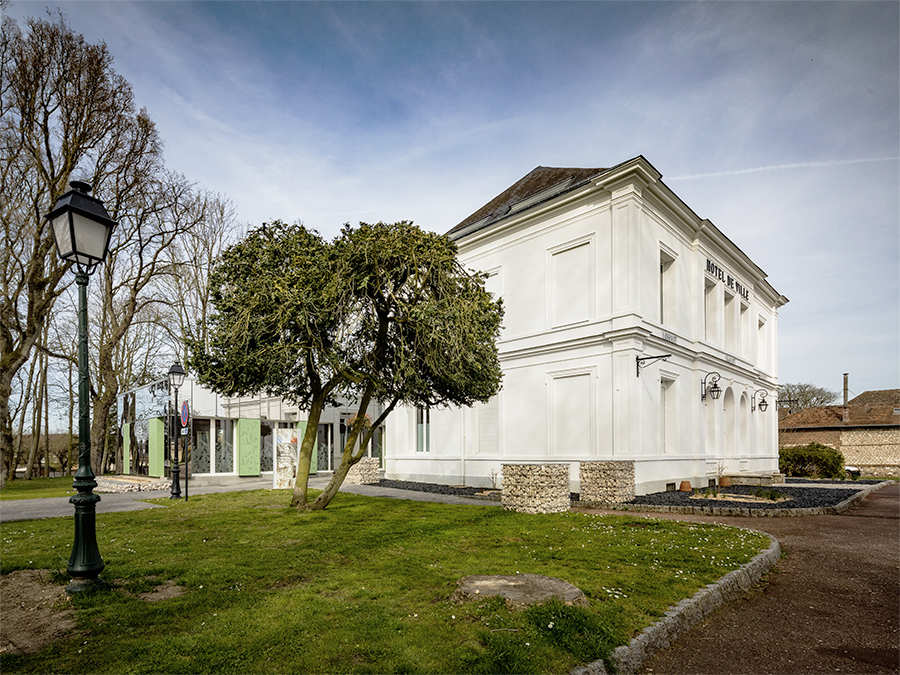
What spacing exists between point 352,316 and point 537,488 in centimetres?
568

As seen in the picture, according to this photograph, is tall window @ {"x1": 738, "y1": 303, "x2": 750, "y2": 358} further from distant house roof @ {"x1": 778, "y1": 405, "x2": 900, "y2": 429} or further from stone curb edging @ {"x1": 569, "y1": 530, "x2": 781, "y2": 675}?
stone curb edging @ {"x1": 569, "y1": 530, "x2": 781, "y2": 675}

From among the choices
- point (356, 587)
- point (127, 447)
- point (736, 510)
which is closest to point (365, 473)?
point (736, 510)

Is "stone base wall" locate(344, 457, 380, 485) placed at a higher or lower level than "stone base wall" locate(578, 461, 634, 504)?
lower

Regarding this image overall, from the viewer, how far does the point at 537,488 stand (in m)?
12.4

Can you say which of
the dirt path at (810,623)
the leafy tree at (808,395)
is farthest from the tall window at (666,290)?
the leafy tree at (808,395)

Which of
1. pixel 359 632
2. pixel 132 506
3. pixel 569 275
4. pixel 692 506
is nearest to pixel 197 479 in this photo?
pixel 132 506

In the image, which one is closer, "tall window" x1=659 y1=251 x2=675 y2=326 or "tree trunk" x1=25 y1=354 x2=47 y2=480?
"tall window" x1=659 y1=251 x2=675 y2=326

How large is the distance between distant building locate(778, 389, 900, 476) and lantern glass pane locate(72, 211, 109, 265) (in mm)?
46161

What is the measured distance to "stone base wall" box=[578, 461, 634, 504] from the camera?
582 inches

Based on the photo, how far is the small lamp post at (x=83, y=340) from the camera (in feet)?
18.3

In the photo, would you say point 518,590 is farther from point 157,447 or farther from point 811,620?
point 157,447

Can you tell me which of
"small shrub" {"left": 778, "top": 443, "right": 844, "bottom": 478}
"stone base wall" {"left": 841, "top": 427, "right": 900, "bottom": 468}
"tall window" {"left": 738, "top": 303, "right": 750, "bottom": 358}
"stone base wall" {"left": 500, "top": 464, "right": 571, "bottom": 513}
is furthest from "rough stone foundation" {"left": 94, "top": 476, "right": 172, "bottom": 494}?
"stone base wall" {"left": 841, "top": 427, "right": 900, "bottom": 468}

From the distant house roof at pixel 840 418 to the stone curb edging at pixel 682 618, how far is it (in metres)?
45.8

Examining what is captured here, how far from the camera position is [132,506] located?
14016 millimetres
